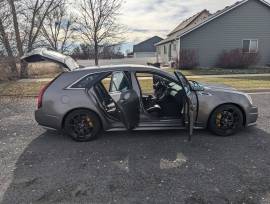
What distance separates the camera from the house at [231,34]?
23078mm

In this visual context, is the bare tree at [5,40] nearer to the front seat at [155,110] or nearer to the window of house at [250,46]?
the front seat at [155,110]

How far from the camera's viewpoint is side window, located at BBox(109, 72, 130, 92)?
5.70 m

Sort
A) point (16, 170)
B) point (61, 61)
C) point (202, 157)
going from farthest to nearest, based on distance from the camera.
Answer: point (61, 61) → point (202, 157) → point (16, 170)

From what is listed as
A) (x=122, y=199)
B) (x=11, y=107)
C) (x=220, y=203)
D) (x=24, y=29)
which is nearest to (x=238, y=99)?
(x=220, y=203)

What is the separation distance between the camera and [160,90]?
636 cm

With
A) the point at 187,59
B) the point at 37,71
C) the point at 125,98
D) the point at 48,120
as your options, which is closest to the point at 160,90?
the point at 125,98

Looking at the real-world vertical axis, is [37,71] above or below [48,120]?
above

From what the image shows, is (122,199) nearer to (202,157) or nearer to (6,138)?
(202,157)

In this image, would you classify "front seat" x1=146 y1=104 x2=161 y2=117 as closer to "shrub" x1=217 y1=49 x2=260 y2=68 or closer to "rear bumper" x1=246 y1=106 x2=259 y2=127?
"rear bumper" x1=246 y1=106 x2=259 y2=127

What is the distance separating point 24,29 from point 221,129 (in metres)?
18.1

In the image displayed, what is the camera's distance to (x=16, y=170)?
Result: 432 centimetres

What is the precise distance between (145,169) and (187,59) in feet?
64.4

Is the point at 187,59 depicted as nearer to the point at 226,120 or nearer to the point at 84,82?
the point at 226,120

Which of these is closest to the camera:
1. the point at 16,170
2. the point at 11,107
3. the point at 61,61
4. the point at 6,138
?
the point at 16,170
